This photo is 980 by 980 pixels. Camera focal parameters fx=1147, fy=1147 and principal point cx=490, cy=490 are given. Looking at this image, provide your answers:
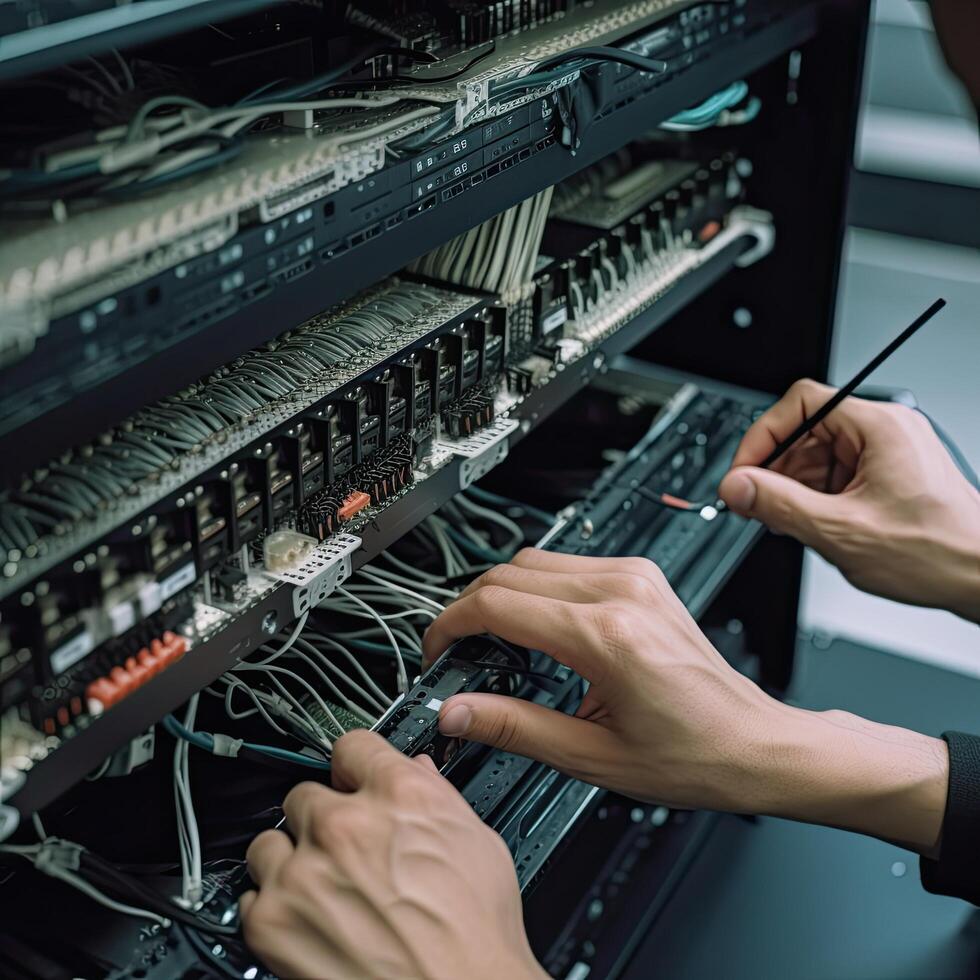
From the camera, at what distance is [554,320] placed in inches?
44.4

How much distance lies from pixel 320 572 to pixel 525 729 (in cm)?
21

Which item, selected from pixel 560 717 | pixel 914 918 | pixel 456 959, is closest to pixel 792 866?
pixel 914 918

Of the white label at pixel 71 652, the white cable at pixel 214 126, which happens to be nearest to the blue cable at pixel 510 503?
the white cable at pixel 214 126

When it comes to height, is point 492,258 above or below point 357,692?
above

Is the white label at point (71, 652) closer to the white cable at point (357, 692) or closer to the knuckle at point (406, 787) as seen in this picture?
the knuckle at point (406, 787)

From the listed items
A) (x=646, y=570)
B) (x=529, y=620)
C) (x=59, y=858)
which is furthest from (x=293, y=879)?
(x=646, y=570)

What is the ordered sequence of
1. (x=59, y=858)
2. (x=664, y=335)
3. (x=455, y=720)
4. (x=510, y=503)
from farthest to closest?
1. (x=664, y=335)
2. (x=510, y=503)
3. (x=455, y=720)
4. (x=59, y=858)

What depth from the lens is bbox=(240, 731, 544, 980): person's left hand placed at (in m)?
0.72

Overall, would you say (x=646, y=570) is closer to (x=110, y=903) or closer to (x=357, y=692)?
(x=357, y=692)

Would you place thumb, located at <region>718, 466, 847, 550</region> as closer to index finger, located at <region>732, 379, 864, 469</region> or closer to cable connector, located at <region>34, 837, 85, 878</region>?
index finger, located at <region>732, 379, 864, 469</region>

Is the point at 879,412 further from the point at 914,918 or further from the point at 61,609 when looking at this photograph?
the point at 61,609

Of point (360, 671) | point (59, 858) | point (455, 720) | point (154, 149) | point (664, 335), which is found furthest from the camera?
point (664, 335)

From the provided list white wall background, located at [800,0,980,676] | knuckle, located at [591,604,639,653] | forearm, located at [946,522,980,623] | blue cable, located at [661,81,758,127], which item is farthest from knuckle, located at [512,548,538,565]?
white wall background, located at [800,0,980,676]

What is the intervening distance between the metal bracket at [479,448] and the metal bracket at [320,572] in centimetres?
15
